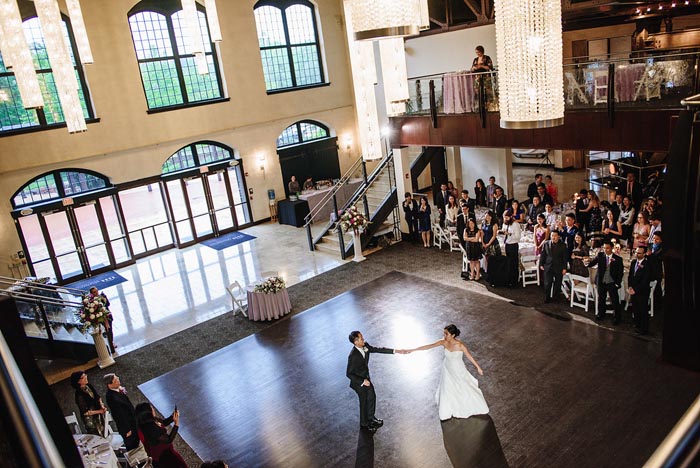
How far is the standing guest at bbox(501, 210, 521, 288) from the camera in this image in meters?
12.0

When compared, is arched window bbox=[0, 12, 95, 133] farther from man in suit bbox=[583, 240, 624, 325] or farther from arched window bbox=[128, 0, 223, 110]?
man in suit bbox=[583, 240, 624, 325]

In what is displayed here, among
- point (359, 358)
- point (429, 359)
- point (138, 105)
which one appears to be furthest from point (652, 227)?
point (138, 105)

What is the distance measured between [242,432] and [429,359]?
3.42 m

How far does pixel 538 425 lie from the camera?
760 centimetres

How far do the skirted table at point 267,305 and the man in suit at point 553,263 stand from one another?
557cm

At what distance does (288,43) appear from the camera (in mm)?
21203

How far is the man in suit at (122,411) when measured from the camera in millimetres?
7570

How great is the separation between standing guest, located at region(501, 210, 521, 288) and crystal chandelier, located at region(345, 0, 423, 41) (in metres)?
8.81

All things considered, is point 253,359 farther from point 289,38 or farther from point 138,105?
point 289,38

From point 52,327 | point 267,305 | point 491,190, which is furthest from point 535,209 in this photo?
point 52,327

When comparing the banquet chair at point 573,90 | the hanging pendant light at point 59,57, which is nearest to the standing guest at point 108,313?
the hanging pendant light at point 59,57

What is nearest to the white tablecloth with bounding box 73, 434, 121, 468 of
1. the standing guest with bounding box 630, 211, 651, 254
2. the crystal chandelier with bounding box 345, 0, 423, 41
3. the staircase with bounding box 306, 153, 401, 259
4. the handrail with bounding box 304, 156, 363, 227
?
the crystal chandelier with bounding box 345, 0, 423, 41

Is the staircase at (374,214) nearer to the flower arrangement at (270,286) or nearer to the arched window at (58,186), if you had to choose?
the flower arrangement at (270,286)

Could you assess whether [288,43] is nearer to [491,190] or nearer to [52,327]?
[491,190]
